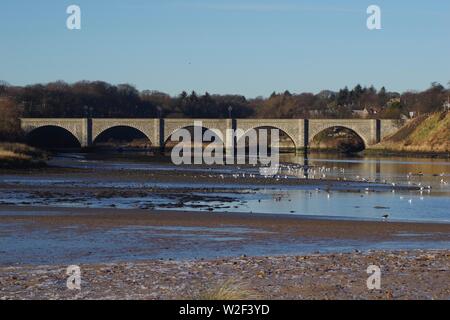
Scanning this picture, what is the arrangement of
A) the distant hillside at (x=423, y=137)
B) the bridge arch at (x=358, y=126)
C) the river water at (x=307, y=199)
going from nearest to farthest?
the river water at (x=307, y=199), the distant hillside at (x=423, y=137), the bridge arch at (x=358, y=126)

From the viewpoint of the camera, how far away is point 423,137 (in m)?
134

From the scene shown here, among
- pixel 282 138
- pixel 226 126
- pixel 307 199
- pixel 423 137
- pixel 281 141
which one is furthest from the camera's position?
pixel 282 138

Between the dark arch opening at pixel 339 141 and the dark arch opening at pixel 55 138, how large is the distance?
4246 cm

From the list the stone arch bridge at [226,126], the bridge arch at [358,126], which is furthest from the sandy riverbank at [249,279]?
the bridge arch at [358,126]

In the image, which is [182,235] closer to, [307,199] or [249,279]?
[249,279]

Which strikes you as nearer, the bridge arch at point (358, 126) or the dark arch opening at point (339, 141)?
the bridge arch at point (358, 126)

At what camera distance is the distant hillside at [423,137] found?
128125mm

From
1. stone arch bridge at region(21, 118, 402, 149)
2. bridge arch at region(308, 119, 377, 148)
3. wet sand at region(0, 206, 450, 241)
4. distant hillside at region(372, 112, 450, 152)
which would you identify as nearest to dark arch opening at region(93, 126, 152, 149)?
stone arch bridge at region(21, 118, 402, 149)

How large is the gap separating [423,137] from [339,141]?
22.1 m

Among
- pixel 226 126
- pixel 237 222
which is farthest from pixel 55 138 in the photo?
pixel 237 222

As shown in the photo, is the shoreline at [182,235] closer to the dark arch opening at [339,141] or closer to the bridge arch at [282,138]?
the bridge arch at [282,138]

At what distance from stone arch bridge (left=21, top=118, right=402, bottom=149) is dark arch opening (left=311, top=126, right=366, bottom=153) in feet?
21.3

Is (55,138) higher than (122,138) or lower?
higher

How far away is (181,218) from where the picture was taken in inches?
1210
